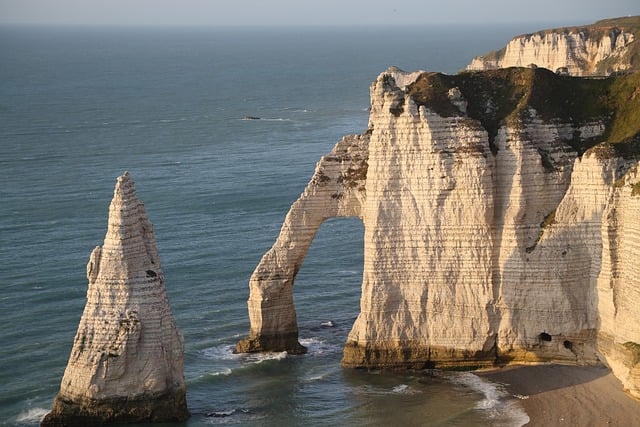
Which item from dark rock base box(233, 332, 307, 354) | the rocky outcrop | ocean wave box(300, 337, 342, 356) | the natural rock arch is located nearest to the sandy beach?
ocean wave box(300, 337, 342, 356)

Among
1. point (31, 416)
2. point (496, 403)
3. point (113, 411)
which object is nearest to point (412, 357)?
point (496, 403)

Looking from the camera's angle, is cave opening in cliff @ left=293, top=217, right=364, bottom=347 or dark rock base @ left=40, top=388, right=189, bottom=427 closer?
dark rock base @ left=40, top=388, right=189, bottom=427

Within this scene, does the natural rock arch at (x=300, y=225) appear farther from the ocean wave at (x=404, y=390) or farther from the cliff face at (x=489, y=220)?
the ocean wave at (x=404, y=390)

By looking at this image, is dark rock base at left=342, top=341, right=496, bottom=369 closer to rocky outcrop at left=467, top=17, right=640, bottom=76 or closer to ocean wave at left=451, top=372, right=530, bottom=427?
ocean wave at left=451, top=372, right=530, bottom=427

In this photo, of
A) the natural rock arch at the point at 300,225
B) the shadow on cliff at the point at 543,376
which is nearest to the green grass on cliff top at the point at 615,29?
the natural rock arch at the point at 300,225

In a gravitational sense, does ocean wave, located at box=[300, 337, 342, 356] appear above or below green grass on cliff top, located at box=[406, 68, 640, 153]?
below

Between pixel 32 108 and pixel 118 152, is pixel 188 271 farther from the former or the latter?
pixel 32 108

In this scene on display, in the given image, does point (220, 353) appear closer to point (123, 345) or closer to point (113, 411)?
point (113, 411)

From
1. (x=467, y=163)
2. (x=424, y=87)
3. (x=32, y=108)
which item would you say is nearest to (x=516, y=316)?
(x=467, y=163)
